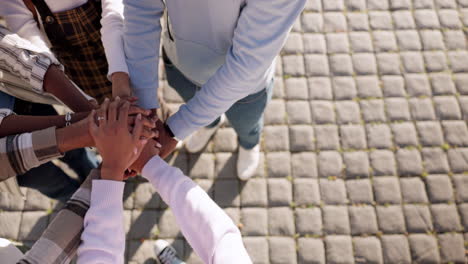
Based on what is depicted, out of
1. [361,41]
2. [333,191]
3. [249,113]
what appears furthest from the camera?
[361,41]

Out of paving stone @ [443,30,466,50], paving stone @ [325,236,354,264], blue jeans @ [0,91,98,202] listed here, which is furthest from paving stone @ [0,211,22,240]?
paving stone @ [443,30,466,50]

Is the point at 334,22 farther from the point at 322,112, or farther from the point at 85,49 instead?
the point at 85,49

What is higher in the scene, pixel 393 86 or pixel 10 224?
pixel 393 86

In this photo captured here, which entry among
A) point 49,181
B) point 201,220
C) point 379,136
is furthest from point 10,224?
point 379,136

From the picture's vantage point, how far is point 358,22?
4.28 m

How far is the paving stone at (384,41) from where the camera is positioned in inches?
163

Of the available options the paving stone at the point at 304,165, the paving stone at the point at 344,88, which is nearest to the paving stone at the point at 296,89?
the paving stone at the point at 344,88

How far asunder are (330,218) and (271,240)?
22.4 inches

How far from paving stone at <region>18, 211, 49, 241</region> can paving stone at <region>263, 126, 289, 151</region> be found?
83.2 inches

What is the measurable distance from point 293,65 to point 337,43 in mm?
545

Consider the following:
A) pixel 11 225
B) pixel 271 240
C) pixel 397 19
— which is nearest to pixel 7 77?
pixel 11 225

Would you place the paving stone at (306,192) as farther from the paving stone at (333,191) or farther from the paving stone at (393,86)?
the paving stone at (393,86)

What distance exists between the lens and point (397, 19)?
429 cm

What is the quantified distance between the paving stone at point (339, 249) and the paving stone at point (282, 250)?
0.30 metres
